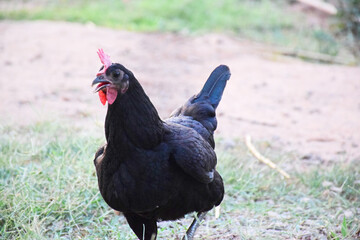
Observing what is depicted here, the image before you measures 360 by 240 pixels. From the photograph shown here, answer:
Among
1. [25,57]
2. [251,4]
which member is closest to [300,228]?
[25,57]

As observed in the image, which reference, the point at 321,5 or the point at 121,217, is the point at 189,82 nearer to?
the point at 121,217

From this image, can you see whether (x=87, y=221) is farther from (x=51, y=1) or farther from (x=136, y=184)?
(x=51, y=1)

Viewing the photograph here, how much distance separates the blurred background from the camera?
4.09 metres

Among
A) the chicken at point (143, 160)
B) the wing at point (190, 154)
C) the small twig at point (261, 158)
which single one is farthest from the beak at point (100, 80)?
the small twig at point (261, 158)

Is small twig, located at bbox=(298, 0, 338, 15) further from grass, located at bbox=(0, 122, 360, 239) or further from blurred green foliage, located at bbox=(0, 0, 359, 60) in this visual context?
grass, located at bbox=(0, 122, 360, 239)

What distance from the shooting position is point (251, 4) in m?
12.6

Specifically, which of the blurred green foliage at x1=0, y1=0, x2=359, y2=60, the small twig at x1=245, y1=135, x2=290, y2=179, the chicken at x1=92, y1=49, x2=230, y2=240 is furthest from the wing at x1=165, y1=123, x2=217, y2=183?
the blurred green foliage at x1=0, y1=0, x2=359, y2=60

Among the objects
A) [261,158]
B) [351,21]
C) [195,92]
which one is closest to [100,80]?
[261,158]

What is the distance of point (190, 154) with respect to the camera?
10.6 feet

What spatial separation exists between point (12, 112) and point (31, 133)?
1023 mm

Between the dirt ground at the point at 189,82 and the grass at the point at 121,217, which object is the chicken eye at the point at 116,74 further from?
the dirt ground at the point at 189,82

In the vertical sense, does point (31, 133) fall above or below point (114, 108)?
below

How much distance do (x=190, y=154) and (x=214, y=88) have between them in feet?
4.14

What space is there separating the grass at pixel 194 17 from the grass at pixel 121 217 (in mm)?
5464
